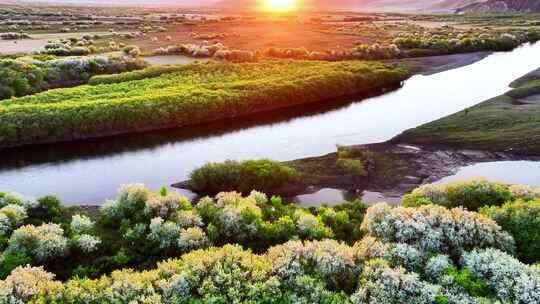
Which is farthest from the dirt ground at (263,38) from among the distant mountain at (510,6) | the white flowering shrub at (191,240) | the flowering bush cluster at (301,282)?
the distant mountain at (510,6)

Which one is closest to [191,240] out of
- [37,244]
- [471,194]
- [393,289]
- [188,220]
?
[188,220]

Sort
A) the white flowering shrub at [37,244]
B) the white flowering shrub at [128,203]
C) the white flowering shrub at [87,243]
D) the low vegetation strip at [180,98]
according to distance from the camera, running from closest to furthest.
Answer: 1. the white flowering shrub at [37,244]
2. the white flowering shrub at [87,243]
3. the white flowering shrub at [128,203]
4. the low vegetation strip at [180,98]

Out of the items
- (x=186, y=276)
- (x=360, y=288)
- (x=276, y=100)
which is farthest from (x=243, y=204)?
(x=276, y=100)

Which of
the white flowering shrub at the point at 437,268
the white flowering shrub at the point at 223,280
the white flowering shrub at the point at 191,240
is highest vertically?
the white flowering shrub at the point at 437,268

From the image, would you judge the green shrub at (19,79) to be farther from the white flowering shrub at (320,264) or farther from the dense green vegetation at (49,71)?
the white flowering shrub at (320,264)

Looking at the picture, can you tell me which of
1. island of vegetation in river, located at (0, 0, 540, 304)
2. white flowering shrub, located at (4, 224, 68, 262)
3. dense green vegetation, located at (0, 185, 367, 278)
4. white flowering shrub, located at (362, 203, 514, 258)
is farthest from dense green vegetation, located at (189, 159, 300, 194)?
white flowering shrub, located at (362, 203, 514, 258)

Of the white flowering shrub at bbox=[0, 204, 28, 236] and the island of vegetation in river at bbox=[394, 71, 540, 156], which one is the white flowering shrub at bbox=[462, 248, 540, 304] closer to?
the white flowering shrub at bbox=[0, 204, 28, 236]

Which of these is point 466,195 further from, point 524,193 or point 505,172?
point 505,172

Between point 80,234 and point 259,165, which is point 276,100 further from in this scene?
point 80,234
